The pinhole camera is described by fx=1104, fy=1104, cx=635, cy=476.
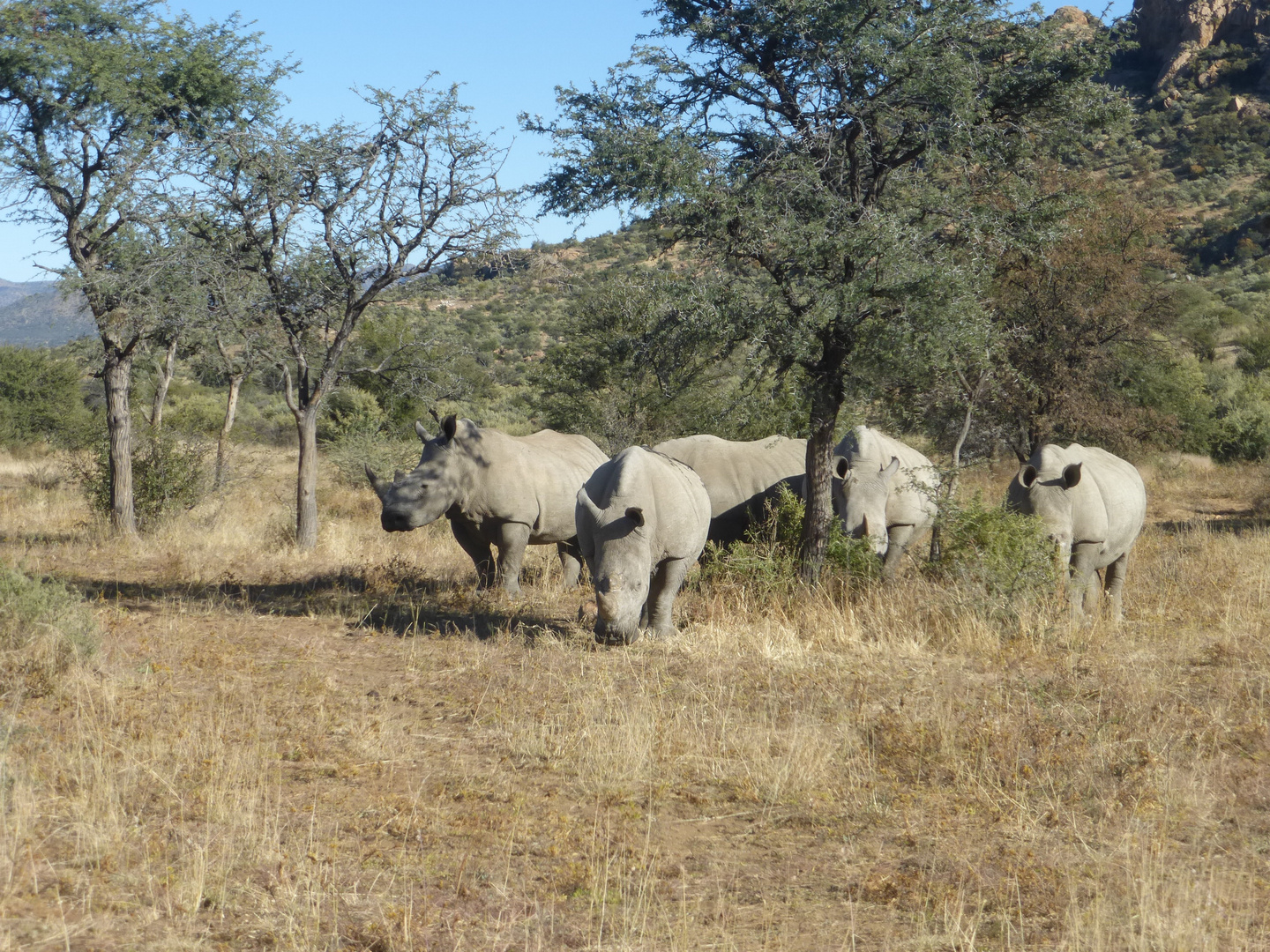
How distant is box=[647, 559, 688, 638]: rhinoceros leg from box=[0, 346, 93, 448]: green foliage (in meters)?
25.0

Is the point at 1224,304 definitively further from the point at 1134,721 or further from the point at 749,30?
the point at 1134,721

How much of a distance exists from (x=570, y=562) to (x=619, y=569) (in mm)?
4356

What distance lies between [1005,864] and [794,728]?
6.19ft

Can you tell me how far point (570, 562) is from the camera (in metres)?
13.3

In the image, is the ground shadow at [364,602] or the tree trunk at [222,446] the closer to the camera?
the ground shadow at [364,602]

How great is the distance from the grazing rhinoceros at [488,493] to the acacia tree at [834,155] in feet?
9.15

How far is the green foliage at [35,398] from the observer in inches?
1210

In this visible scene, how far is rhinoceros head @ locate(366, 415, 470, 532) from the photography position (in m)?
11.2

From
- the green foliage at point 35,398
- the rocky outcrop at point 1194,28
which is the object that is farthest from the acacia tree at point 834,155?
the rocky outcrop at point 1194,28

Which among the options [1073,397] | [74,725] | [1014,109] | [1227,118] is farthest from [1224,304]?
[74,725]

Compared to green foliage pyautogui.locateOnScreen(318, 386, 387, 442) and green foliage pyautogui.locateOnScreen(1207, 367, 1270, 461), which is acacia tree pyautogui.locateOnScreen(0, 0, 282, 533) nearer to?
green foliage pyautogui.locateOnScreen(318, 386, 387, 442)

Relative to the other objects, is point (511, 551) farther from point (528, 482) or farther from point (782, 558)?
point (782, 558)

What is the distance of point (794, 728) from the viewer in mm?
6852

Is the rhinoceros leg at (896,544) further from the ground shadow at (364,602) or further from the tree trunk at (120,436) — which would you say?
the tree trunk at (120,436)
